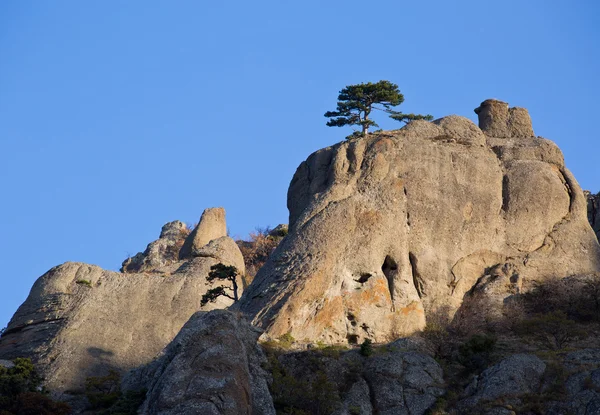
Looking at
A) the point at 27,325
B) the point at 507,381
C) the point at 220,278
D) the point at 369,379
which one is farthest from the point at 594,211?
the point at 27,325

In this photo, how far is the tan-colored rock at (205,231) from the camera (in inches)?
3199

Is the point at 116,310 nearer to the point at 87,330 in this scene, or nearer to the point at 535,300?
the point at 87,330

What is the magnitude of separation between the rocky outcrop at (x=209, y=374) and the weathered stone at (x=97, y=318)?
1008 cm

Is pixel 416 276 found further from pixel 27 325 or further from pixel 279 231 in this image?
pixel 279 231

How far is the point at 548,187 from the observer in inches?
2901

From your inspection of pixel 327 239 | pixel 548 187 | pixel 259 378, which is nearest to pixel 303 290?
pixel 327 239

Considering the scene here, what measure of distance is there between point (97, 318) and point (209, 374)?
19821 millimetres

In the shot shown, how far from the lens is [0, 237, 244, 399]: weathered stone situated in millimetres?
66625

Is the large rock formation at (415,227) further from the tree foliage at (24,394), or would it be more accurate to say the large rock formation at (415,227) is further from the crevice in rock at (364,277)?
the tree foliage at (24,394)

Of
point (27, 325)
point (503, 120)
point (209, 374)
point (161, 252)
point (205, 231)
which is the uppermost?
point (503, 120)

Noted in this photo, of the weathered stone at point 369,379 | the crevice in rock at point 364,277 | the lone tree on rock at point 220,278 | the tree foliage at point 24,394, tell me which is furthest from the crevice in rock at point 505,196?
the tree foliage at point 24,394

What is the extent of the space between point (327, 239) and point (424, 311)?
599cm

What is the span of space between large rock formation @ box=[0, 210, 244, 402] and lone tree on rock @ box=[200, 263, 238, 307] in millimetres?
2110

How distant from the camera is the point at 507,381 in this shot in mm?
57281
